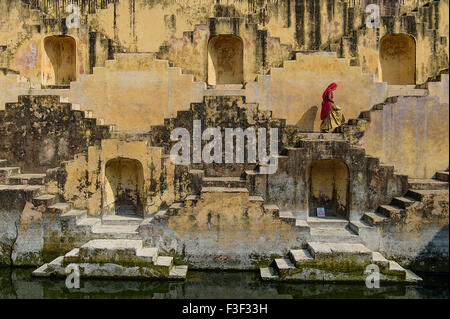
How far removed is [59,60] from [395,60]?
13843mm

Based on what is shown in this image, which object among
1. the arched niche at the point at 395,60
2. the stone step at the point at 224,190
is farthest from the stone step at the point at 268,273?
the arched niche at the point at 395,60

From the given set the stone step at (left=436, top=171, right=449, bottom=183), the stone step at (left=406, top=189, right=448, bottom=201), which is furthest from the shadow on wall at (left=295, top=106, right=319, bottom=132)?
the stone step at (left=436, top=171, right=449, bottom=183)

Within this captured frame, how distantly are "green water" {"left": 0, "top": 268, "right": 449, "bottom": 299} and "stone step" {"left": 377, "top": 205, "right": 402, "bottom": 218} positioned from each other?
5.66 ft

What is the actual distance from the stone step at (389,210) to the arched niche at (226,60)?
23.4ft

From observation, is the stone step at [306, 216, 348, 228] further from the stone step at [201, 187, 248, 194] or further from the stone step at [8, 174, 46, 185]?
the stone step at [8, 174, 46, 185]

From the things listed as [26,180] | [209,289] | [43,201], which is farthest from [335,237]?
[26,180]

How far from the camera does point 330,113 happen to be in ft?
38.3

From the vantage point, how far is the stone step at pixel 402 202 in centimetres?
927

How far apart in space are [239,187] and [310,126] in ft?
13.7

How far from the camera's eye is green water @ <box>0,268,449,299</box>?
820 cm

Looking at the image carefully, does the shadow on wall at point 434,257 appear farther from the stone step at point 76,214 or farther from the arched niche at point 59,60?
the arched niche at point 59,60

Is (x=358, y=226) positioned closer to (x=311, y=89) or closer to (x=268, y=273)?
(x=268, y=273)

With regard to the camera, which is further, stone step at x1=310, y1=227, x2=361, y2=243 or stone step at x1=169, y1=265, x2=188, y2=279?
stone step at x1=310, y1=227, x2=361, y2=243

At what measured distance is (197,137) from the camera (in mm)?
10578
